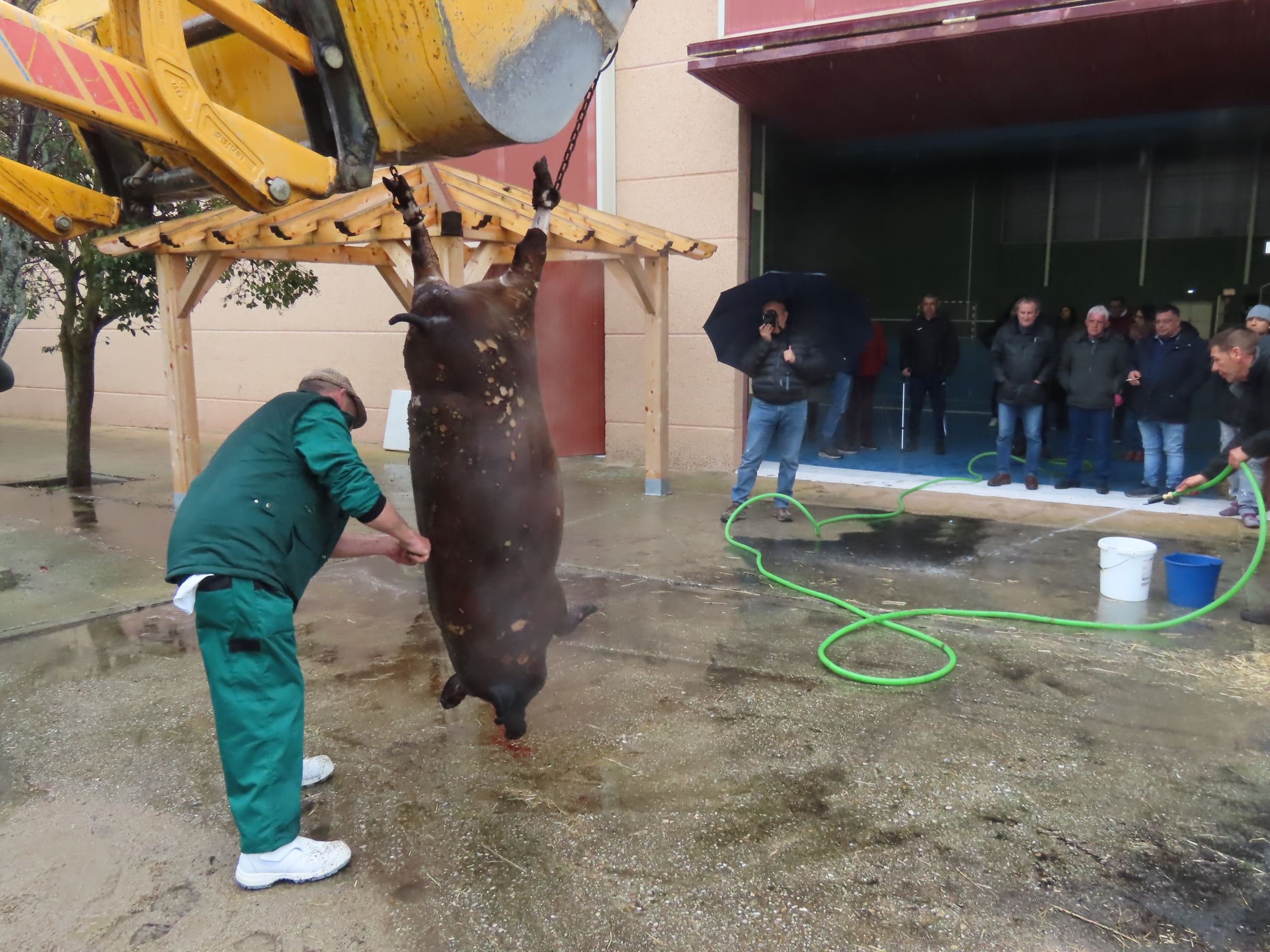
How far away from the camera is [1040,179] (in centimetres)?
1734

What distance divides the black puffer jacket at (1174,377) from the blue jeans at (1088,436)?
342mm

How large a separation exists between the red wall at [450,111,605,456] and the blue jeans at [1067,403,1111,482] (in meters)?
4.83

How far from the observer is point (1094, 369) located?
26.1ft

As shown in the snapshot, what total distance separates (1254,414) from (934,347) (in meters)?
4.99

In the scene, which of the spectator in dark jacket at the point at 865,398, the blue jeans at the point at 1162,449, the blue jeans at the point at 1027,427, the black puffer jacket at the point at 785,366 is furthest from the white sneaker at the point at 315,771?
the spectator in dark jacket at the point at 865,398

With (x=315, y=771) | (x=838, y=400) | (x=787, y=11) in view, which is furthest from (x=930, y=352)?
(x=315, y=771)

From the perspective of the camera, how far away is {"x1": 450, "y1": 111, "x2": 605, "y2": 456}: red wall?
9984mm

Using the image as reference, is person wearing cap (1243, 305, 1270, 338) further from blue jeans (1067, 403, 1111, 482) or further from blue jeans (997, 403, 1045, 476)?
blue jeans (997, 403, 1045, 476)

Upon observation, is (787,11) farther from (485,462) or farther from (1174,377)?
(485,462)

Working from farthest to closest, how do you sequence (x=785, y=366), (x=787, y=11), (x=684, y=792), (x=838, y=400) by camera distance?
(x=838, y=400) → (x=787, y=11) → (x=785, y=366) → (x=684, y=792)

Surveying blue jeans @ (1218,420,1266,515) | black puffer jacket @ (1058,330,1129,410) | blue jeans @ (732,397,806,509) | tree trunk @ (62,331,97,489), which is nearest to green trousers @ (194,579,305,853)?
blue jeans @ (732,397,806,509)

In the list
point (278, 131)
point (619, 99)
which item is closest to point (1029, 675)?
point (278, 131)

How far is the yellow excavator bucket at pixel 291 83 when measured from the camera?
182 centimetres

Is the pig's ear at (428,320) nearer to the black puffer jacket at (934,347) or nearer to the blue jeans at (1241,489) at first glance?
the blue jeans at (1241,489)
